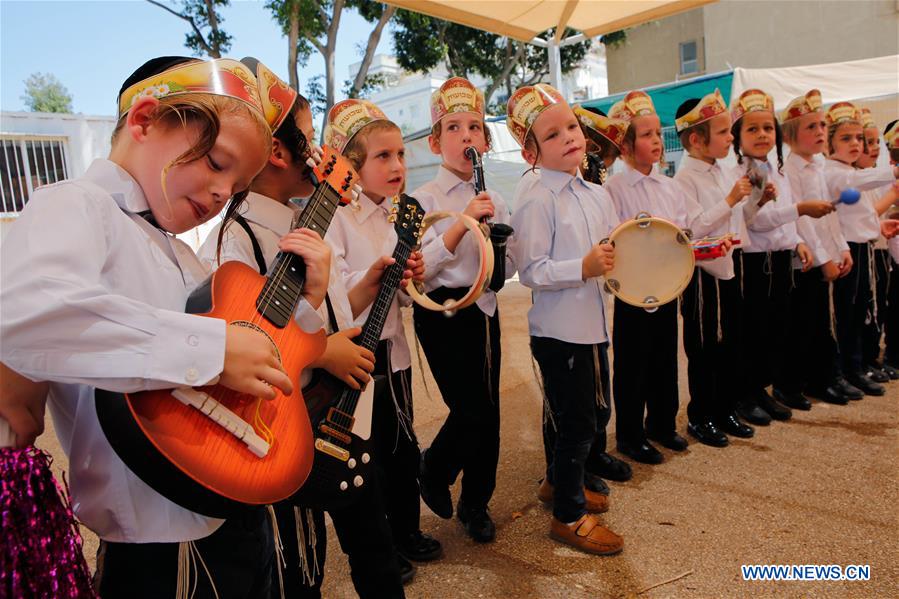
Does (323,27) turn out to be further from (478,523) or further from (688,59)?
(688,59)

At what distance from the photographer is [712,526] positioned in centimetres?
283

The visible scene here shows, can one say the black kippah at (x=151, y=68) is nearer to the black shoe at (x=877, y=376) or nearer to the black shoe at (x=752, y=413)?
the black shoe at (x=752, y=413)

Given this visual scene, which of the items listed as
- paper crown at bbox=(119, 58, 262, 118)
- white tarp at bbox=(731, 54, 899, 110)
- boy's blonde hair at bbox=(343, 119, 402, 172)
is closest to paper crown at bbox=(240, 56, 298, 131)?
paper crown at bbox=(119, 58, 262, 118)

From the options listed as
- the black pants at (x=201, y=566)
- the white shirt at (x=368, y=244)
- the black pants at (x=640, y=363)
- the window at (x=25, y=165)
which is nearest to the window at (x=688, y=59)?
the window at (x=25, y=165)

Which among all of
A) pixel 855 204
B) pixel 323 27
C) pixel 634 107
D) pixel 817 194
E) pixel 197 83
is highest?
pixel 323 27

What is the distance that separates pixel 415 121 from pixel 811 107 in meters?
42.8

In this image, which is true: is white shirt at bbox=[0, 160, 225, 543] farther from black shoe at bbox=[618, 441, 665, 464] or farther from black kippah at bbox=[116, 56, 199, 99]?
black shoe at bbox=[618, 441, 665, 464]

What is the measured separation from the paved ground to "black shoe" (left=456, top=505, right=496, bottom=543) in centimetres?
5

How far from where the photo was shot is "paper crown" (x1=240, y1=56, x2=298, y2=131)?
4.68ft

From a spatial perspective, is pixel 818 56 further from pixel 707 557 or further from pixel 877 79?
pixel 707 557

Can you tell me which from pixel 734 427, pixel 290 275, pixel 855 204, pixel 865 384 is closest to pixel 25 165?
pixel 290 275

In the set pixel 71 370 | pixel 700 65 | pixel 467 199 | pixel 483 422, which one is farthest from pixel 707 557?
pixel 700 65

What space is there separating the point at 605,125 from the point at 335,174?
2.42 meters

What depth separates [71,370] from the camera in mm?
960
